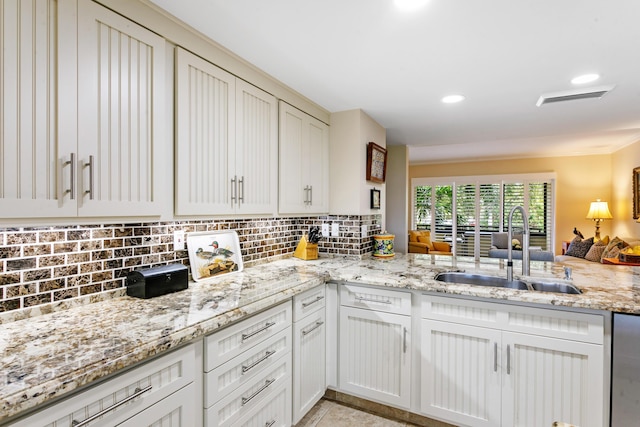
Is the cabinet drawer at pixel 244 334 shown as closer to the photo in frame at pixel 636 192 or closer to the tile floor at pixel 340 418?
the tile floor at pixel 340 418

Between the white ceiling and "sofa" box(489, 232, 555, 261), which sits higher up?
the white ceiling

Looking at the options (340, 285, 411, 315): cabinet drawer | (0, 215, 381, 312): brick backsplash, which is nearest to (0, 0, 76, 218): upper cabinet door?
(0, 215, 381, 312): brick backsplash

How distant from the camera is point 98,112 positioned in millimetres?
1235

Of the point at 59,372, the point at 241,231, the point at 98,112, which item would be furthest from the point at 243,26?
the point at 59,372

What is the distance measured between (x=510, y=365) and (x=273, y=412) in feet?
4.27

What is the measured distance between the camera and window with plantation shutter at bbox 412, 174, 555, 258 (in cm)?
647

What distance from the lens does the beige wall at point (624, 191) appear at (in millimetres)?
4758

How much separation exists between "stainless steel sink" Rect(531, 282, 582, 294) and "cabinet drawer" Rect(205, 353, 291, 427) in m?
1.60

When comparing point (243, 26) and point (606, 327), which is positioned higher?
point (243, 26)

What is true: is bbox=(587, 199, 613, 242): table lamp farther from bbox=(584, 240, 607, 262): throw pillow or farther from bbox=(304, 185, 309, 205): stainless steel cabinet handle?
bbox=(304, 185, 309, 205): stainless steel cabinet handle

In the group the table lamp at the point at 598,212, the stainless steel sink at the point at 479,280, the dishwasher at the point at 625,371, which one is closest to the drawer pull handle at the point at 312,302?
the stainless steel sink at the point at 479,280

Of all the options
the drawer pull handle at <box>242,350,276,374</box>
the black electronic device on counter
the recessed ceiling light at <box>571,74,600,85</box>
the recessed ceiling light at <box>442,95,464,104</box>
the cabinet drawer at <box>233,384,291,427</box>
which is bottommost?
the cabinet drawer at <box>233,384,291,427</box>

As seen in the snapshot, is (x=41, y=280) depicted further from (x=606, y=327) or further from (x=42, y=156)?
(x=606, y=327)

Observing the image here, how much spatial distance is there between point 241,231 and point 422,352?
4.74ft
